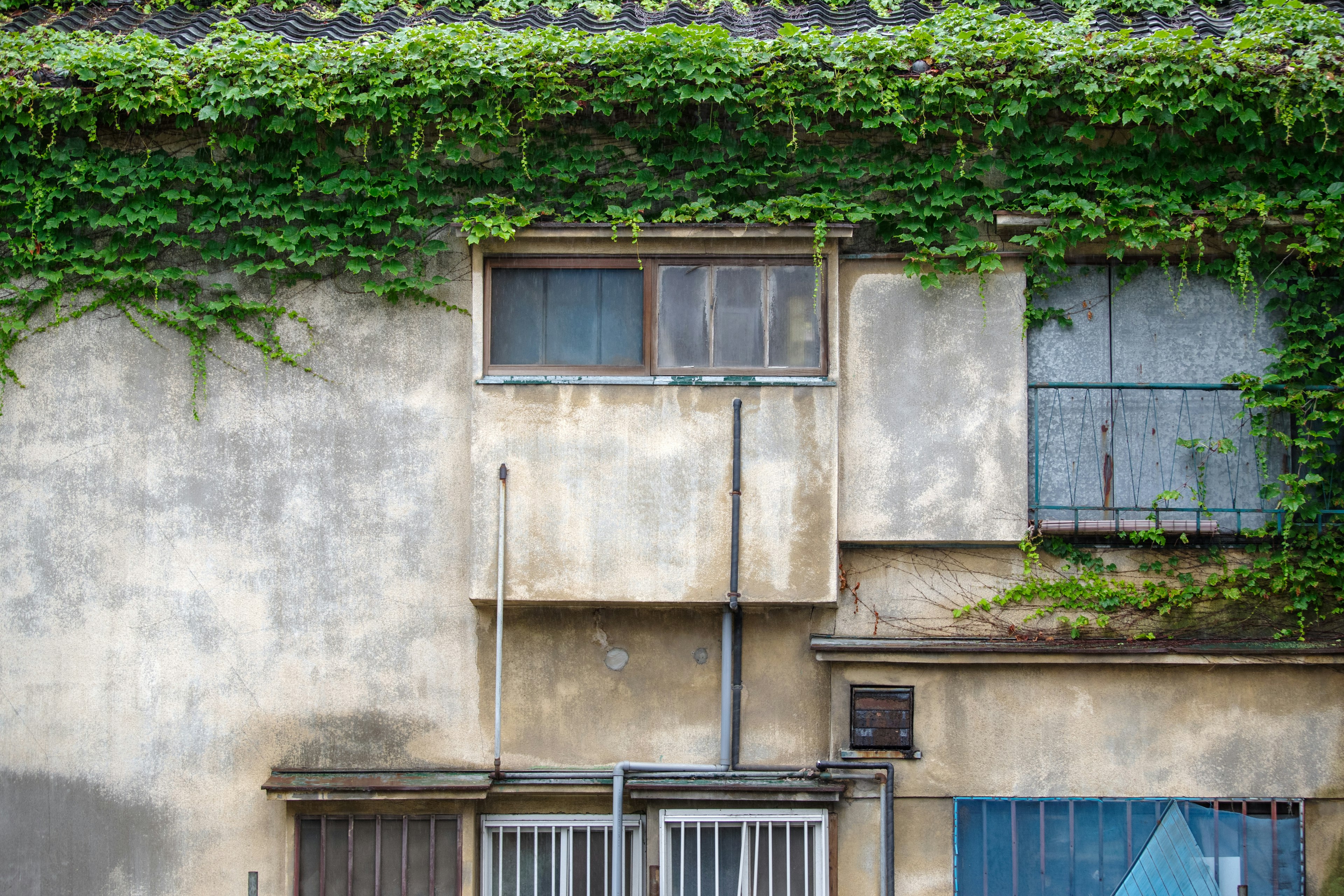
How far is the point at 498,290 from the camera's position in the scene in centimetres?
723

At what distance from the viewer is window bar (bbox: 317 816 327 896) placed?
6.96 meters

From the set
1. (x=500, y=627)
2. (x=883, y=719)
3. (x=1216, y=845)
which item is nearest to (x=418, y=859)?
(x=500, y=627)

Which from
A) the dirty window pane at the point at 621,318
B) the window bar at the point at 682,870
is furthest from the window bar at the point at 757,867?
the dirty window pane at the point at 621,318

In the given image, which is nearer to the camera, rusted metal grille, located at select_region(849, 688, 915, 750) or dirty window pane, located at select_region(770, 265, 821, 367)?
rusted metal grille, located at select_region(849, 688, 915, 750)

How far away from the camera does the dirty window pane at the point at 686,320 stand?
7156mm

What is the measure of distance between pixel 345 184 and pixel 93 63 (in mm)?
1793

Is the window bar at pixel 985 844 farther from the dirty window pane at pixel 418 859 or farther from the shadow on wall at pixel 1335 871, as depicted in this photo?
the dirty window pane at pixel 418 859

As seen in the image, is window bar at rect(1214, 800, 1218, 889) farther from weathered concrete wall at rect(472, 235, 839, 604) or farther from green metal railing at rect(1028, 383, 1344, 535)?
weathered concrete wall at rect(472, 235, 839, 604)

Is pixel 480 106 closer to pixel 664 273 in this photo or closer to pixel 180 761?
pixel 664 273

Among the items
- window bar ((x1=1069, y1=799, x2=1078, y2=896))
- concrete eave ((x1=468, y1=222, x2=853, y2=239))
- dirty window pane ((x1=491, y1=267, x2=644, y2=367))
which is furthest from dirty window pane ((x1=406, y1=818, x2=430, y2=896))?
window bar ((x1=1069, y1=799, x2=1078, y2=896))

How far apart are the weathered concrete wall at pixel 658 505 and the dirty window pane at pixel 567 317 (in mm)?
507

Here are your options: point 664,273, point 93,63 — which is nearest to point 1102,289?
point 664,273

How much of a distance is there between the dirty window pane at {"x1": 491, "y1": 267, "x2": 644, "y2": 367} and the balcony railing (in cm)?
301

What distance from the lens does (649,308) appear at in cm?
713
